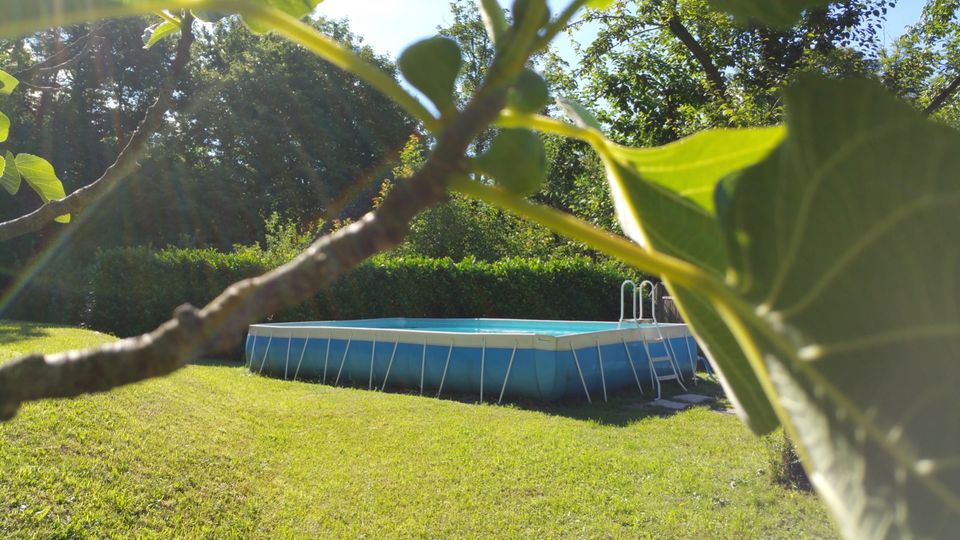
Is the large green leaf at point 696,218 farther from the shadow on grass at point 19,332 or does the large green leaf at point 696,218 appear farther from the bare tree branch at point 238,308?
the shadow on grass at point 19,332

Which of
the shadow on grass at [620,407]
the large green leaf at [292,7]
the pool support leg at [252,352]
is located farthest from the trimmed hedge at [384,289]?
the large green leaf at [292,7]

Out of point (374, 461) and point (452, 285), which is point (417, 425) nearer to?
point (374, 461)

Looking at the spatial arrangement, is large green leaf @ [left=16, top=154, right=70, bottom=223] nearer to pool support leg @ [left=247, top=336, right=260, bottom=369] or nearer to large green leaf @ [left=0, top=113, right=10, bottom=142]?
large green leaf @ [left=0, top=113, right=10, bottom=142]

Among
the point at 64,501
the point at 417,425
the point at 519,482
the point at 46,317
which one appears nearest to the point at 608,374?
the point at 417,425

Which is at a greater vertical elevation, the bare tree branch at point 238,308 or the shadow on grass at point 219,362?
the bare tree branch at point 238,308

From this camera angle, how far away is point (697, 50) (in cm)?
920

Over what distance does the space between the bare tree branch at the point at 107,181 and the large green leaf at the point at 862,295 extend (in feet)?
3.42

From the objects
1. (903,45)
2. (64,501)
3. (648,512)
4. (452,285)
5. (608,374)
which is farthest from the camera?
(452,285)

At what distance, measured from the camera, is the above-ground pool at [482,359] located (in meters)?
9.38

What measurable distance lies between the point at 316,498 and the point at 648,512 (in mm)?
2582

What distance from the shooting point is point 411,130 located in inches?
1180

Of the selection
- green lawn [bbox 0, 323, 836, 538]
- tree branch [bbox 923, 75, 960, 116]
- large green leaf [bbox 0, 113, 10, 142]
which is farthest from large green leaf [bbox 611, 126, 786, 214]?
green lawn [bbox 0, 323, 836, 538]

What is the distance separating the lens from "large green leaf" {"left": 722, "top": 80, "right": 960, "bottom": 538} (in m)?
0.30

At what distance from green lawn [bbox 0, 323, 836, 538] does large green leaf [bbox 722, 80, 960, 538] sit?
5063 millimetres
